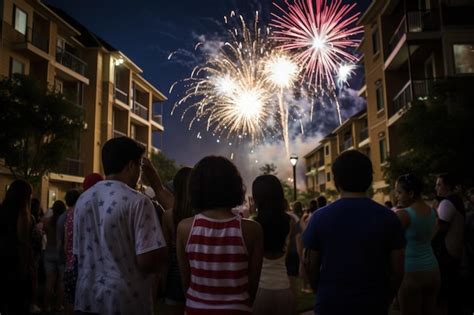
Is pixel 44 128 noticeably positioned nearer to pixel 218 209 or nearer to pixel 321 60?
pixel 321 60

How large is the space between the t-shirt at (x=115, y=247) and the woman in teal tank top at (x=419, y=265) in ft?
8.93

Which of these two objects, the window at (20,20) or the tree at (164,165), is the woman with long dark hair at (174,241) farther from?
the tree at (164,165)

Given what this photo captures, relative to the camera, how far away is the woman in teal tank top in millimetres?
4125

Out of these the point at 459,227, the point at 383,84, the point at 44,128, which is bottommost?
the point at 459,227

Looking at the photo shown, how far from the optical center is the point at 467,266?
562 cm

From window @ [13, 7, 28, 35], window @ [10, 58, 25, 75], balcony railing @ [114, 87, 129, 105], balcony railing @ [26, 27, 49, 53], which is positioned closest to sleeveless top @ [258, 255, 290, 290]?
window @ [10, 58, 25, 75]

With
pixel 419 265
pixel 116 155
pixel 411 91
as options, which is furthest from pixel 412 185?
pixel 411 91

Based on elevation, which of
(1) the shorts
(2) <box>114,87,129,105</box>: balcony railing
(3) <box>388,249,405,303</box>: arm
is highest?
(2) <box>114,87,129,105</box>: balcony railing

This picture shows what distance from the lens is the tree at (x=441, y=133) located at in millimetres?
13469

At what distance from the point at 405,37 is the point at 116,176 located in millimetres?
20037

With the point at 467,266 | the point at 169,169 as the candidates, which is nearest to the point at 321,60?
the point at 467,266

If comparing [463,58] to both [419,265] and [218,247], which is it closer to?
[419,265]

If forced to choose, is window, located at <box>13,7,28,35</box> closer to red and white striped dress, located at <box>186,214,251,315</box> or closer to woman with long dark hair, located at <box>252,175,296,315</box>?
woman with long dark hair, located at <box>252,175,296,315</box>

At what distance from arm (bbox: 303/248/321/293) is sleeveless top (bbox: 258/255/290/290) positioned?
0.74 metres
